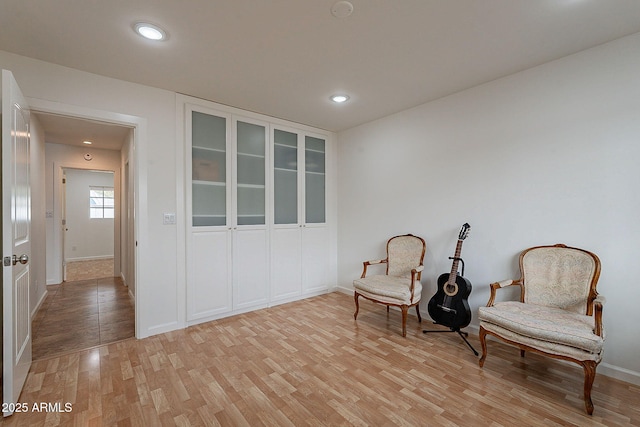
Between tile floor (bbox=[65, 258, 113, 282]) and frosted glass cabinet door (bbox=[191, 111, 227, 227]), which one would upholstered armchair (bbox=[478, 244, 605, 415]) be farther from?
tile floor (bbox=[65, 258, 113, 282])

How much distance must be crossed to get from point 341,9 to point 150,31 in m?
1.39

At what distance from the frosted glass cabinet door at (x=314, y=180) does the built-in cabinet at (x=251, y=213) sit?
0.6 inches

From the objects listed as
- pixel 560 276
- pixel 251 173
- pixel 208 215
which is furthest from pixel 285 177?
pixel 560 276

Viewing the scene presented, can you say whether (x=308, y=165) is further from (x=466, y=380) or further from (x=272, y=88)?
(x=466, y=380)

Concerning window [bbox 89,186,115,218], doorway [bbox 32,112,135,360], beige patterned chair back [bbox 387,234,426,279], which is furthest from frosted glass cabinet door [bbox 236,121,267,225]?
window [bbox 89,186,115,218]

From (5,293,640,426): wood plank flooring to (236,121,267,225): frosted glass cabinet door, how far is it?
4.78ft

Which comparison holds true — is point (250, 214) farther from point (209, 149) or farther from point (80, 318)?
point (80, 318)

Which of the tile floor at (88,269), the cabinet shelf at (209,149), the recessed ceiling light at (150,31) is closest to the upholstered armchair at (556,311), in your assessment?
the cabinet shelf at (209,149)

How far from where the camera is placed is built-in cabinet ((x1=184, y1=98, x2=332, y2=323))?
3250 mm

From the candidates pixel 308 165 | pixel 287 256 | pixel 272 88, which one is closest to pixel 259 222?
pixel 287 256

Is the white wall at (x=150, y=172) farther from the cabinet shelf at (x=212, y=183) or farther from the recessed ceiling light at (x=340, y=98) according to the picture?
the recessed ceiling light at (x=340, y=98)

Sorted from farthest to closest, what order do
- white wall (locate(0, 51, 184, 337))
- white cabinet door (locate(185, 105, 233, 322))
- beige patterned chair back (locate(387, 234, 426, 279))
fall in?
beige patterned chair back (locate(387, 234, 426, 279)) → white cabinet door (locate(185, 105, 233, 322)) → white wall (locate(0, 51, 184, 337))

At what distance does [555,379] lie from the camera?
2.17 m

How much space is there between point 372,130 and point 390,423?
3.45 metres
